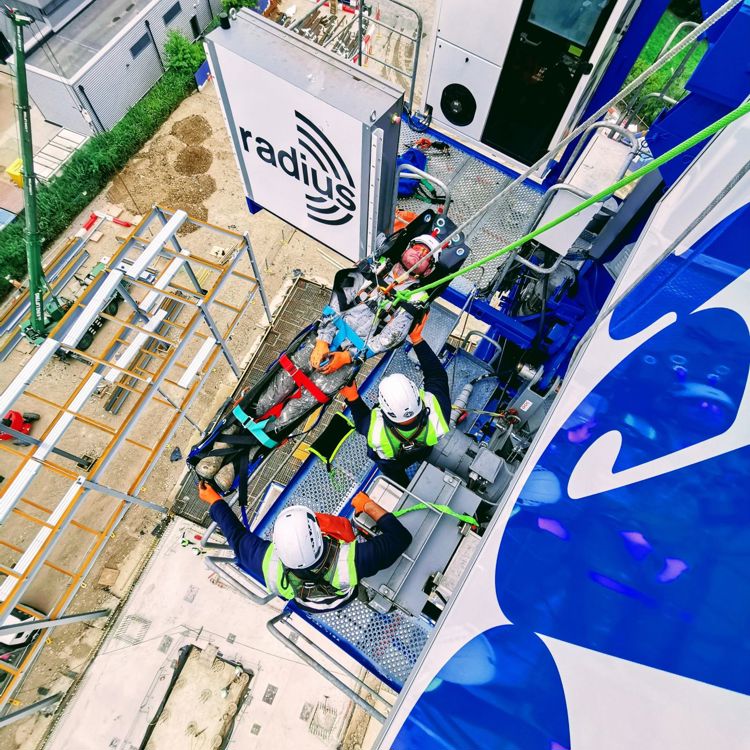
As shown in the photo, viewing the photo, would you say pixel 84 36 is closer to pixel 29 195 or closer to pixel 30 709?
pixel 29 195

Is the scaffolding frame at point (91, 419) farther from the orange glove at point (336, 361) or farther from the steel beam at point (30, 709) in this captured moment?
the orange glove at point (336, 361)

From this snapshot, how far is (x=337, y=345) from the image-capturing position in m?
6.20

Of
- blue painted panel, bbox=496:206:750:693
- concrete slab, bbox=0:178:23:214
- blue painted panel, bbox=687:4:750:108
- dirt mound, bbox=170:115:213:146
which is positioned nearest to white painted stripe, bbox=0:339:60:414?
blue painted panel, bbox=496:206:750:693

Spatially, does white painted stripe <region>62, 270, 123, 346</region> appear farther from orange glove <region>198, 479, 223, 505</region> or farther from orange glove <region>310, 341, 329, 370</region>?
orange glove <region>310, 341, 329, 370</region>

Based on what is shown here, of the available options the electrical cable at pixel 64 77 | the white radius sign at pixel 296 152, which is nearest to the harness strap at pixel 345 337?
the white radius sign at pixel 296 152

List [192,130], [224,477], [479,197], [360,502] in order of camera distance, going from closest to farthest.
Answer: [360,502] → [224,477] → [479,197] → [192,130]

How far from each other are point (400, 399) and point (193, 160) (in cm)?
1085

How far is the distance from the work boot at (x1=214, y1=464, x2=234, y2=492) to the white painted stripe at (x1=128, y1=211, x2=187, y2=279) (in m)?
3.01

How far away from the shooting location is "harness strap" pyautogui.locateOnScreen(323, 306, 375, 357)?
604cm

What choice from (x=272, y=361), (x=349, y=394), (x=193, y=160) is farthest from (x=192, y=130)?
(x=349, y=394)

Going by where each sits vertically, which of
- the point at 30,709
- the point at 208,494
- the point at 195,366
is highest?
the point at 195,366

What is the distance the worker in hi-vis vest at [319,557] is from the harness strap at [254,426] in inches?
55.8

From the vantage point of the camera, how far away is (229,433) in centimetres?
629

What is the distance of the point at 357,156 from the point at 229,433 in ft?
11.5
